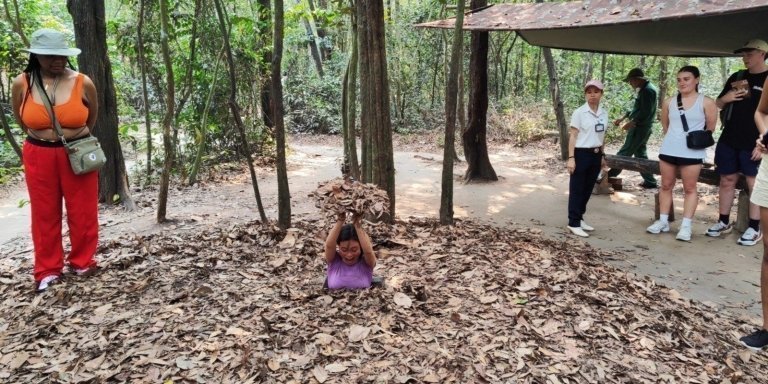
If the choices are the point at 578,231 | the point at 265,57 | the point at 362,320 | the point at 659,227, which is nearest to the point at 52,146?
the point at 362,320

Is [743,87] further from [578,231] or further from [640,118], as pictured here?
[640,118]

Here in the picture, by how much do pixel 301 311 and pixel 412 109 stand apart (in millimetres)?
13013

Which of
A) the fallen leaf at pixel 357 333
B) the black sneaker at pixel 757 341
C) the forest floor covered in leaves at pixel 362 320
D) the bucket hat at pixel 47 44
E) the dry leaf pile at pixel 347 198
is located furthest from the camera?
the bucket hat at pixel 47 44

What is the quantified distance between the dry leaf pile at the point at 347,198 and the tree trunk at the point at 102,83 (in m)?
3.80

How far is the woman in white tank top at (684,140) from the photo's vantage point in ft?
15.2

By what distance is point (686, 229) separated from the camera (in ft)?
15.9

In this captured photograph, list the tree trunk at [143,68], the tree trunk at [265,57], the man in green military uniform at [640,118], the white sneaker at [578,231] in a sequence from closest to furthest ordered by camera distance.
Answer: the white sneaker at [578,231] < the tree trunk at [143,68] < the man in green military uniform at [640,118] < the tree trunk at [265,57]

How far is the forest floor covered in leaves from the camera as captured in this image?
96.1 inches

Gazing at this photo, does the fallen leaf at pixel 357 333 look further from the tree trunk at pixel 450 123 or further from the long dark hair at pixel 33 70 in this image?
the long dark hair at pixel 33 70

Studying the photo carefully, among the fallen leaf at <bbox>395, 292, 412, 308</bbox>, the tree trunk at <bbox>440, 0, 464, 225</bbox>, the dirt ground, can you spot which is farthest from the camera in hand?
the fallen leaf at <bbox>395, 292, 412, 308</bbox>

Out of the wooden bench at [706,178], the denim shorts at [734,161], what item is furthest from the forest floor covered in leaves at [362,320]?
the wooden bench at [706,178]

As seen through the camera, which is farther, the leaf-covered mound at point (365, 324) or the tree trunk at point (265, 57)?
the tree trunk at point (265, 57)

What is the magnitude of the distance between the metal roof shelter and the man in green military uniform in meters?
0.44

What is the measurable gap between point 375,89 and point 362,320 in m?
2.09
